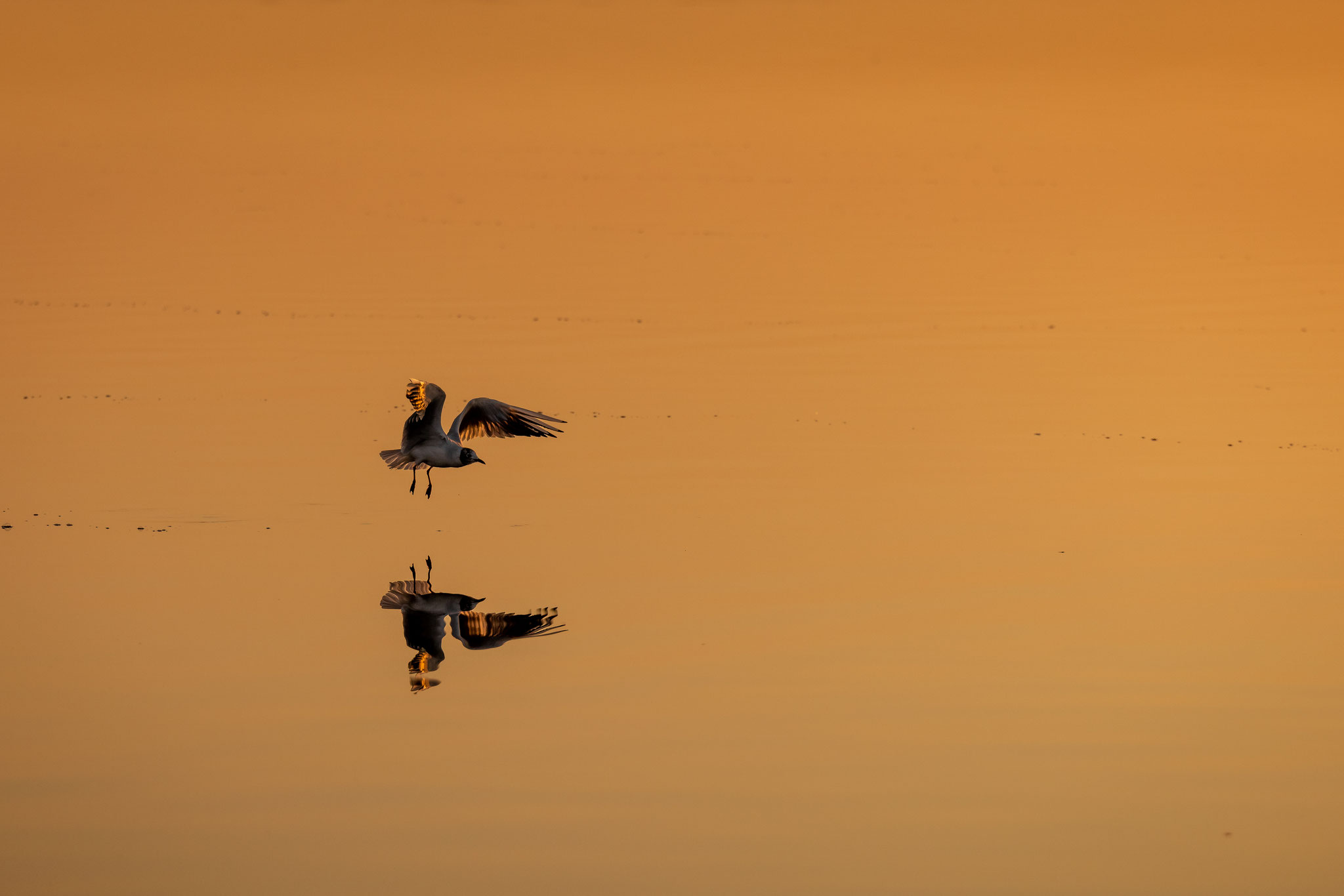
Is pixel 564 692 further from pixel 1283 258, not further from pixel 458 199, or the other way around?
pixel 458 199

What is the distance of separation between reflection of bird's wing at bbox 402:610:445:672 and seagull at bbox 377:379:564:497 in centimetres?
273

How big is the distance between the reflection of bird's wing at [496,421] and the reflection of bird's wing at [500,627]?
3.30 m

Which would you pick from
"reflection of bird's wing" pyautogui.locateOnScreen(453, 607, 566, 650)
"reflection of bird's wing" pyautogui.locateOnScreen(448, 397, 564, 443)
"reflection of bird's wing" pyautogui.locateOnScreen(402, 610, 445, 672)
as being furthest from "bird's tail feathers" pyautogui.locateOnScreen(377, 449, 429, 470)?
"reflection of bird's wing" pyautogui.locateOnScreen(453, 607, 566, 650)

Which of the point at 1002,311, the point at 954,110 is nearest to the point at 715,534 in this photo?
the point at 1002,311

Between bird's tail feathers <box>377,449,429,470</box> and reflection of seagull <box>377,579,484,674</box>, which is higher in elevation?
bird's tail feathers <box>377,449,429,470</box>

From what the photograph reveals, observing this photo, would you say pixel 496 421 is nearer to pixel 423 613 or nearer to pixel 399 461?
pixel 399 461

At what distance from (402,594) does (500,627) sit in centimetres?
89

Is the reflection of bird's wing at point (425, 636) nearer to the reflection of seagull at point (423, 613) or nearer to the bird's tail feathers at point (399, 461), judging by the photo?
the reflection of seagull at point (423, 613)

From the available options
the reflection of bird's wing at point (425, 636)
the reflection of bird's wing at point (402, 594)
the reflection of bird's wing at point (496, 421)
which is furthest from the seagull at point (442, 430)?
the reflection of bird's wing at point (425, 636)

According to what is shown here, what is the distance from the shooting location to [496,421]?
47.3ft

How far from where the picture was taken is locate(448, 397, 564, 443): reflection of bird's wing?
46.8ft

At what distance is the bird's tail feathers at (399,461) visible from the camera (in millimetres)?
13828

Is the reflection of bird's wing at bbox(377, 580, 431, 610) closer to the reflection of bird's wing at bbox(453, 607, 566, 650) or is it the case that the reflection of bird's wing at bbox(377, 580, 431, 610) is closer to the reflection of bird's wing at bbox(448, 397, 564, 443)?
the reflection of bird's wing at bbox(453, 607, 566, 650)

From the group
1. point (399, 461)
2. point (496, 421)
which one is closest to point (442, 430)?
point (399, 461)
